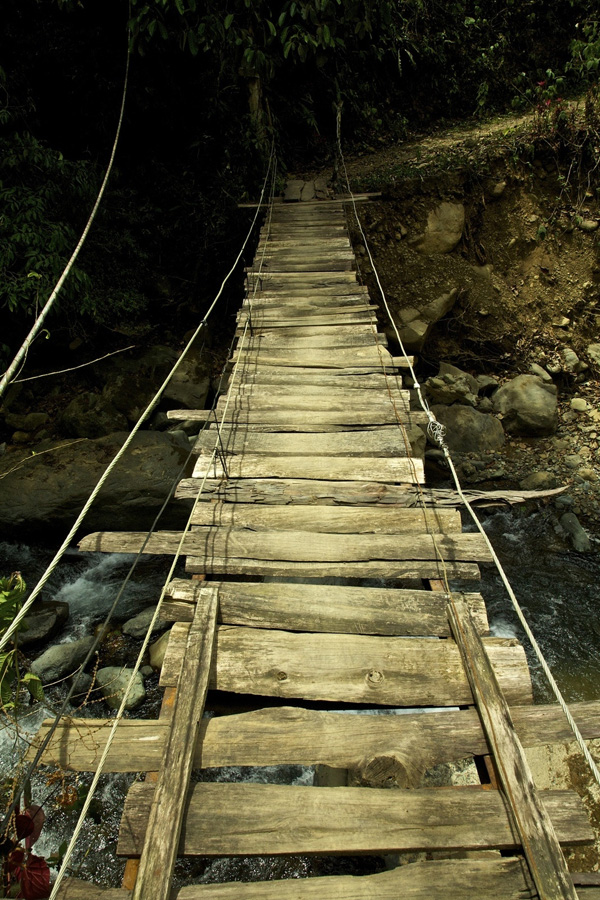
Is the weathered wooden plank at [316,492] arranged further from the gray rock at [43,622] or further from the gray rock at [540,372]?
the gray rock at [540,372]

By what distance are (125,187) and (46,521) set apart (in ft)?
15.6

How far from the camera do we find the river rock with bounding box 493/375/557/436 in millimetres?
5773

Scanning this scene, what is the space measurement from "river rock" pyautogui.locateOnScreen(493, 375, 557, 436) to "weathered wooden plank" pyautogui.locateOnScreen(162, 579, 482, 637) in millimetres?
4280

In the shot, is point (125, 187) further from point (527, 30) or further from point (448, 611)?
point (527, 30)

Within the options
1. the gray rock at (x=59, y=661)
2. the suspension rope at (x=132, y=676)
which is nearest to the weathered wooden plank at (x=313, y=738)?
the suspension rope at (x=132, y=676)

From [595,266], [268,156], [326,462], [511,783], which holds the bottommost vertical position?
[511,783]

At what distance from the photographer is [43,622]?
3902mm

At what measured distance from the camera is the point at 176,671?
1892mm

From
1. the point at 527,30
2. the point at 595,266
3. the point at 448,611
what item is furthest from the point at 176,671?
the point at 527,30

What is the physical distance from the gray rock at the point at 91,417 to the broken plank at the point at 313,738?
4.80m

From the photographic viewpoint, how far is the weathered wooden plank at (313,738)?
1.63m

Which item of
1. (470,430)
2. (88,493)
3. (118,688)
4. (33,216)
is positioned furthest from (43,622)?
(470,430)

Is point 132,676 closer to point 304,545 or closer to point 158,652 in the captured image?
point 304,545

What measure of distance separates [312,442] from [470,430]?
3.23 m
